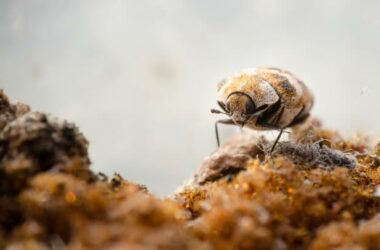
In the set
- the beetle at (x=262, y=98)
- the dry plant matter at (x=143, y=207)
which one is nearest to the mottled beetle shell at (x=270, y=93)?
the beetle at (x=262, y=98)

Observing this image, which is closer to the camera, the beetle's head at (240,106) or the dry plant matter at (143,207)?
the dry plant matter at (143,207)

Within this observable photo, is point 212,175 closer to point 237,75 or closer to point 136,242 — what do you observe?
point 237,75

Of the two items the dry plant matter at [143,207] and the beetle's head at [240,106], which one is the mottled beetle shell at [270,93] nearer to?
the beetle's head at [240,106]

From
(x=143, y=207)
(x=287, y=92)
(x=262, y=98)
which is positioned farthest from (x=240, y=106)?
(x=143, y=207)

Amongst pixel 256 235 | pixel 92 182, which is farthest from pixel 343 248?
pixel 92 182

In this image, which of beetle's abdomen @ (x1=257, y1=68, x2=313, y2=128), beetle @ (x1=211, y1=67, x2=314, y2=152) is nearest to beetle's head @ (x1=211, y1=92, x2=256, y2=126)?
beetle @ (x1=211, y1=67, x2=314, y2=152)

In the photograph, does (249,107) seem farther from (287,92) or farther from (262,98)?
(287,92)

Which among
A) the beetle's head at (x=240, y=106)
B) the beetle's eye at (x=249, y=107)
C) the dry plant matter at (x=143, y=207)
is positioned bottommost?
the dry plant matter at (x=143, y=207)
